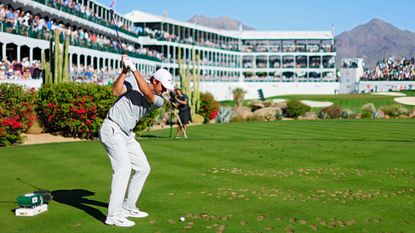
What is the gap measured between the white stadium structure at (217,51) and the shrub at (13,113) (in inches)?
932

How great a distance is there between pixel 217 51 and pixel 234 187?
86.4 m

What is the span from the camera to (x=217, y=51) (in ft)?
316

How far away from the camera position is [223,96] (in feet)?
272

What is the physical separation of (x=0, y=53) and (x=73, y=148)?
26226 mm

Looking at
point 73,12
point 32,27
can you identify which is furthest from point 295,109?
point 73,12

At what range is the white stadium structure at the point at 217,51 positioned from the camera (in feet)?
179

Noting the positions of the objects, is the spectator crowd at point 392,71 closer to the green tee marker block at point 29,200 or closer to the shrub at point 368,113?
the shrub at point 368,113

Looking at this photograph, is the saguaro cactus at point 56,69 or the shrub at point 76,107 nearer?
the shrub at point 76,107

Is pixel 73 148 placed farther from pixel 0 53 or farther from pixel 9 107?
pixel 0 53

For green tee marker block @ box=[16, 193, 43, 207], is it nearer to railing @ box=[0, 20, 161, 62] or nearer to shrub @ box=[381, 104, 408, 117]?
railing @ box=[0, 20, 161, 62]

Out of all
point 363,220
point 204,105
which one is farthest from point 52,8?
point 363,220

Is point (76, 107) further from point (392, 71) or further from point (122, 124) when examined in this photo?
point (392, 71)

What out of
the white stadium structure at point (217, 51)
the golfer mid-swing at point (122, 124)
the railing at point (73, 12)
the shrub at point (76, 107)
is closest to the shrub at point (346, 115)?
the shrub at point (76, 107)

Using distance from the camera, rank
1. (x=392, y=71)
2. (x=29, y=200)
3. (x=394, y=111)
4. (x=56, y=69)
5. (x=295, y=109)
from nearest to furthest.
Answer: (x=29, y=200) → (x=56, y=69) → (x=394, y=111) → (x=295, y=109) → (x=392, y=71)
